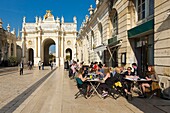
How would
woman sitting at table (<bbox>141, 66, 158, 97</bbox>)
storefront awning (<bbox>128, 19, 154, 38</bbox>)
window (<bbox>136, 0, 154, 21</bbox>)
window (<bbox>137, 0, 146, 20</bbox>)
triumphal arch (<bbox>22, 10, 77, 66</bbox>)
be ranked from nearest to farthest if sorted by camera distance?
woman sitting at table (<bbox>141, 66, 158, 97</bbox>), storefront awning (<bbox>128, 19, 154, 38</bbox>), window (<bbox>136, 0, 154, 21</bbox>), window (<bbox>137, 0, 146, 20</bbox>), triumphal arch (<bbox>22, 10, 77, 66</bbox>)

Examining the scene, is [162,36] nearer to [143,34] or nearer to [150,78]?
[150,78]

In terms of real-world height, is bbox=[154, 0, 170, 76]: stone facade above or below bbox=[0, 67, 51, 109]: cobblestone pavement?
above

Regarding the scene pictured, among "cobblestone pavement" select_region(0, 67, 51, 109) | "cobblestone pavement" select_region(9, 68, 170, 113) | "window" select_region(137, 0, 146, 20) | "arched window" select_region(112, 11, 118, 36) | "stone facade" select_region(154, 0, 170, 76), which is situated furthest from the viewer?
"arched window" select_region(112, 11, 118, 36)

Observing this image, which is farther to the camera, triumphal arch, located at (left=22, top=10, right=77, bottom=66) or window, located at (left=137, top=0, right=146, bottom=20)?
triumphal arch, located at (left=22, top=10, right=77, bottom=66)

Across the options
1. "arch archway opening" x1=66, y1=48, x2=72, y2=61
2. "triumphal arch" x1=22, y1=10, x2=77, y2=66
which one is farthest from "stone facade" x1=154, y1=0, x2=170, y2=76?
"arch archway opening" x1=66, y1=48, x2=72, y2=61

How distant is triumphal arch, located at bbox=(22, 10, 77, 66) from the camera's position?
53431mm

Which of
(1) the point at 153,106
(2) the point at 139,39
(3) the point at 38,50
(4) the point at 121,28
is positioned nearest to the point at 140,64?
(2) the point at 139,39

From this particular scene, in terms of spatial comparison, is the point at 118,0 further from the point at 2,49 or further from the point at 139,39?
the point at 2,49

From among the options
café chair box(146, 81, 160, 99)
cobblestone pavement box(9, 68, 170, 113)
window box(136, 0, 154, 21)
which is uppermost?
window box(136, 0, 154, 21)

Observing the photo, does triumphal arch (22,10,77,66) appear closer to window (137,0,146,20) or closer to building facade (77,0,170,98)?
building facade (77,0,170,98)

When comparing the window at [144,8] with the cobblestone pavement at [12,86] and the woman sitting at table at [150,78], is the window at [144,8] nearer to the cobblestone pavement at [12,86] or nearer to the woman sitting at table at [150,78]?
the woman sitting at table at [150,78]

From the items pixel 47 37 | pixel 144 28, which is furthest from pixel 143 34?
pixel 47 37

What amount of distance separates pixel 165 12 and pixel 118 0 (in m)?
5.67

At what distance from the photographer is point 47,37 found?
53.7 meters
